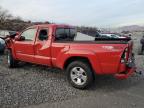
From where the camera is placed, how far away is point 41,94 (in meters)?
6.16

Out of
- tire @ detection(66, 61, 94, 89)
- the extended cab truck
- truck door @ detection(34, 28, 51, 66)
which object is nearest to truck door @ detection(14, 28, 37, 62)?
the extended cab truck

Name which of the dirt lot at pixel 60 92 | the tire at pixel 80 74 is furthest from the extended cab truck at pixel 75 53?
the dirt lot at pixel 60 92

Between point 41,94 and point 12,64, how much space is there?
355 centimetres

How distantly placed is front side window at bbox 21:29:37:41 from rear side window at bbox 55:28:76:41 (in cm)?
91

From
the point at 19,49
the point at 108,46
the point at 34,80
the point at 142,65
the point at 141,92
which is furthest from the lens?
the point at 142,65

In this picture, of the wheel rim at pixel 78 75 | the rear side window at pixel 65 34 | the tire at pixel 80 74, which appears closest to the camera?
the tire at pixel 80 74

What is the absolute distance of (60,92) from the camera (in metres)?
6.39

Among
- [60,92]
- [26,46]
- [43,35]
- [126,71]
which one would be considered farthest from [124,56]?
[26,46]

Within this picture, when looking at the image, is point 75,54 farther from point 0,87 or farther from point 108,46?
point 0,87

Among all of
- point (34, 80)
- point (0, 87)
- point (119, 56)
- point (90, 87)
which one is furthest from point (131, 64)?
point (0, 87)

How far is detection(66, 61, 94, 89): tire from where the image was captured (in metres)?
6.57

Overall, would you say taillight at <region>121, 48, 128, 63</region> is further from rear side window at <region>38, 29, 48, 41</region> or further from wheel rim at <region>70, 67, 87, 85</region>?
rear side window at <region>38, 29, 48, 41</region>

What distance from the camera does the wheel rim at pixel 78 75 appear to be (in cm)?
670

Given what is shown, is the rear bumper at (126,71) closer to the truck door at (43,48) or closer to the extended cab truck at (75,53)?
the extended cab truck at (75,53)
